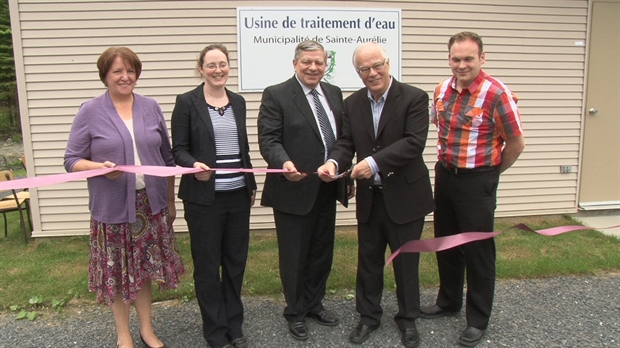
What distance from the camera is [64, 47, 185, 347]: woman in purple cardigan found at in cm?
275

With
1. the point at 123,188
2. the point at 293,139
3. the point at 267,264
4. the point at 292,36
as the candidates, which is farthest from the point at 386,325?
the point at 292,36

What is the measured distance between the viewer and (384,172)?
3027mm

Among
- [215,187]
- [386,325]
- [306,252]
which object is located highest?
[215,187]

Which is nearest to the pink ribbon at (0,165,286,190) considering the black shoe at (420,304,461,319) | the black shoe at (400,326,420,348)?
the black shoe at (400,326,420,348)

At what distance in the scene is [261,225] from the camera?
5965mm

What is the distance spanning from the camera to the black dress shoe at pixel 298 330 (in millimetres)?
3359

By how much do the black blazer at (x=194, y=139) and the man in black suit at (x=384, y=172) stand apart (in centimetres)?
70

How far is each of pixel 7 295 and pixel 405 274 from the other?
3.38 metres

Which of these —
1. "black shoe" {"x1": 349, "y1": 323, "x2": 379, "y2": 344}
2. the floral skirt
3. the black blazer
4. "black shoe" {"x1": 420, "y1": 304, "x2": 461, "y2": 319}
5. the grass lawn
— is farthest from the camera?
the grass lawn

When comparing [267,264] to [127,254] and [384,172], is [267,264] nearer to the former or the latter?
[127,254]

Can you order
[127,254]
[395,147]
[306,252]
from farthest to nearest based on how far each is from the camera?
[306,252]
[395,147]
[127,254]

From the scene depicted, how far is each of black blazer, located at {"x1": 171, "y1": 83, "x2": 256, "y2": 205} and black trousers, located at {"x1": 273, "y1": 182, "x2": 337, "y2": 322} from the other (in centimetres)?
59

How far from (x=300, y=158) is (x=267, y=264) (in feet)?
6.44

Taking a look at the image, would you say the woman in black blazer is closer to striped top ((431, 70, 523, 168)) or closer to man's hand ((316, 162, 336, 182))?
man's hand ((316, 162, 336, 182))
